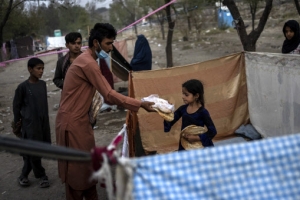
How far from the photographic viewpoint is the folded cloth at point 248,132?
5.89 meters

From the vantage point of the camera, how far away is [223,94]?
606cm

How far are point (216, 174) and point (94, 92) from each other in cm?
205

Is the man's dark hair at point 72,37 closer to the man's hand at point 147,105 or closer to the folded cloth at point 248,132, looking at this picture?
the man's hand at point 147,105

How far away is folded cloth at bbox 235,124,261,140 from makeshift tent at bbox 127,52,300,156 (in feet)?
0.23

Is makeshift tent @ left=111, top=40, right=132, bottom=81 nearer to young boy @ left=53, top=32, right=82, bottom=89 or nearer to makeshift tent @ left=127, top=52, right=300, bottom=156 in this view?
makeshift tent @ left=127, top=52, right=300, bottom=156

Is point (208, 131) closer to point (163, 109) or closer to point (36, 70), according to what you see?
point (163, 109)

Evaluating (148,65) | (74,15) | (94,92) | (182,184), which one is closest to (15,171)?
(94,92)

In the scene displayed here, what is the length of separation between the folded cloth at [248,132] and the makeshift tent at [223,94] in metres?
0.07

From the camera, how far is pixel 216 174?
1609 mm

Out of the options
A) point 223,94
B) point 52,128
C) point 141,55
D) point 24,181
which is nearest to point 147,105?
point 24,181

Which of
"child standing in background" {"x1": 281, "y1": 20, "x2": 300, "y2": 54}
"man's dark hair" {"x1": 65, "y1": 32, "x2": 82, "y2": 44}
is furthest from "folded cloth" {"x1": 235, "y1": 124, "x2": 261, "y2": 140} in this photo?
"man's dark hair" {"x1": 65, "y1": 32, "x2": 82, "y2": 44}

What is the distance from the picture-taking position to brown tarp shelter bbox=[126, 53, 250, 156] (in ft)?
19.1

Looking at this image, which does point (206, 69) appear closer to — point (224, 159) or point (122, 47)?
point (224, 159)

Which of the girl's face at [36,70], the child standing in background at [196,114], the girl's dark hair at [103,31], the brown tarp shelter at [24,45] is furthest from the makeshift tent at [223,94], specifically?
the brown tarp shelter at [24,45]
